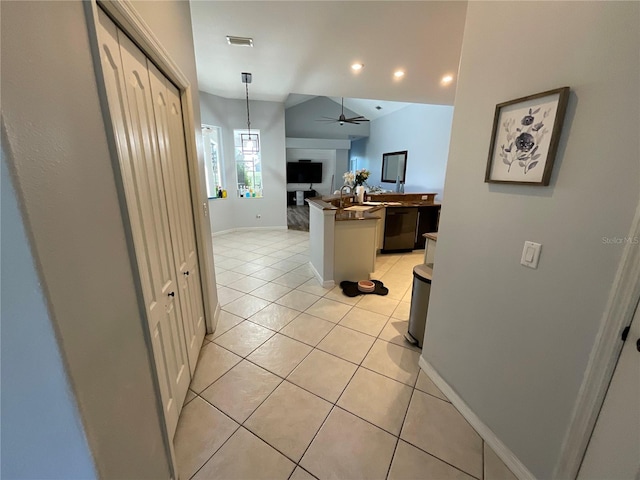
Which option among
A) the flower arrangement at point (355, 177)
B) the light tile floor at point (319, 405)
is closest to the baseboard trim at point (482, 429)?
the light tile floor at point (319, 405)

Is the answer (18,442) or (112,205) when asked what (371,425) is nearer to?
(18,442)

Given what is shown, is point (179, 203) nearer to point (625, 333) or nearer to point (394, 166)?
point (625, 333)

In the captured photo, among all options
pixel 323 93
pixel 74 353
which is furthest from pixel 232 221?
pixel 74 353

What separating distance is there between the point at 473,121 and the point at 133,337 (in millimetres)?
1855

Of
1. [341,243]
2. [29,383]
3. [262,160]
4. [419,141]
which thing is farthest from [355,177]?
[29,383]

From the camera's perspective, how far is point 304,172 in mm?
10727

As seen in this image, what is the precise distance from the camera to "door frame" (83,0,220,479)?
77 centimetres

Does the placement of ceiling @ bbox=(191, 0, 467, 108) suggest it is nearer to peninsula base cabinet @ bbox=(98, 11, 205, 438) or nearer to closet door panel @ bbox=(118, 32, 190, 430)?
peninsula base cabinet @ bbox=(98, 11, 205, 438)

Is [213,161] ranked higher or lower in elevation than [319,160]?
lower

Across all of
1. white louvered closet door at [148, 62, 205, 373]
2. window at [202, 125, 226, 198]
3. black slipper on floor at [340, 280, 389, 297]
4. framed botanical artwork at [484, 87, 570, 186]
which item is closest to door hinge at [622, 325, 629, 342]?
framed botanical artwork at [484, 87, 570, 186]

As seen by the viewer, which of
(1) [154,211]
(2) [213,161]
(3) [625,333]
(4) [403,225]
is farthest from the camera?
(2) [213,161]

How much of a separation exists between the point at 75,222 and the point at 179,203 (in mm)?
1072

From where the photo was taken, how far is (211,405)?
1613 millimetres

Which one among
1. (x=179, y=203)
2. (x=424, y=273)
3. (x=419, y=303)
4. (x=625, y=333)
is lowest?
(x=419, y=303)
